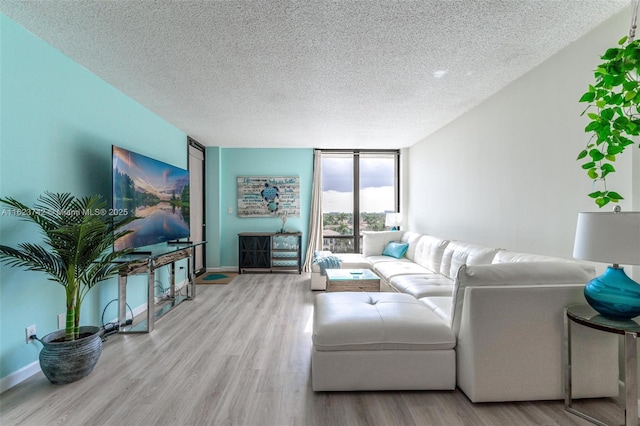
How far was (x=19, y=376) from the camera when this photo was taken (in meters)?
1.92

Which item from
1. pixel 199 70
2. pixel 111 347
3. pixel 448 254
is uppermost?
pixel 199 70

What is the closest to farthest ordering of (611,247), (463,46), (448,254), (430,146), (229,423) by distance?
(611,247) < (229,423) < (463,46) < (448,254) < (430,146)

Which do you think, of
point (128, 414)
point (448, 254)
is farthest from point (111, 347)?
point (448, 254)

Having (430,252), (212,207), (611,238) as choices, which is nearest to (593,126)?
(611,238)

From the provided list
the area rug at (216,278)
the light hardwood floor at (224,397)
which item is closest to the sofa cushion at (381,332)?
the light hardwood floor at (224,397)

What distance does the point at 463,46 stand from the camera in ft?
6.99

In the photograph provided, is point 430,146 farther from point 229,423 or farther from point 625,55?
point 229,423

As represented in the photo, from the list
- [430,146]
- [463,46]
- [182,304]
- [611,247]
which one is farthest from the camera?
[430,146]

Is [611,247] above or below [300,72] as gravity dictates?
below

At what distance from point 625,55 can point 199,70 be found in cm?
288

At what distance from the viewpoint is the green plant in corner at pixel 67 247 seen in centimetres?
183

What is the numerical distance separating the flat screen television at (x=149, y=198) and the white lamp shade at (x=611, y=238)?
121 inches

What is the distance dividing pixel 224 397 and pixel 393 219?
13.9ft

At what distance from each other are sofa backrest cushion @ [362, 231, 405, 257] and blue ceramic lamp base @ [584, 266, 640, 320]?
131 inches
